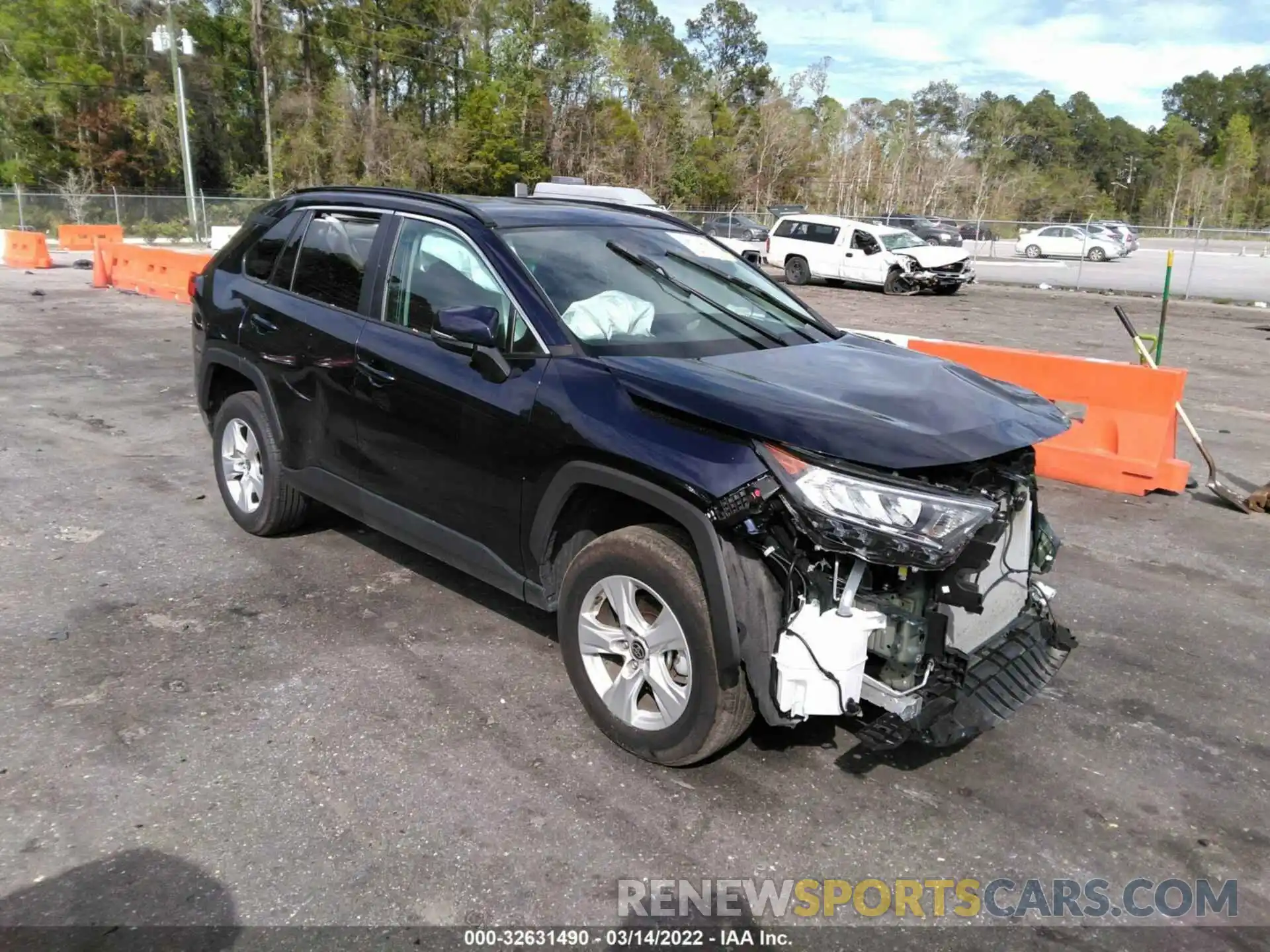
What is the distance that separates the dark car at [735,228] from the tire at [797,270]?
11452 millimetres

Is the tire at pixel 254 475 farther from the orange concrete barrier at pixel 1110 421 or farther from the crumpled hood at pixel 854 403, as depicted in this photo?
the orange concrete barrier at pixel 1110 421

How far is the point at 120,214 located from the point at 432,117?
24204 millimetres

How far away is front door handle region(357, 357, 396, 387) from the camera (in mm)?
4055

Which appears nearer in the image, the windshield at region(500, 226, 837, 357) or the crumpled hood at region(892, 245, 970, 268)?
the windshield at region(500, 226, 837, 357)

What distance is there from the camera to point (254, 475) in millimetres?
5191

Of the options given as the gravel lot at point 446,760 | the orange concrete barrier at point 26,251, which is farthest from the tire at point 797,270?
the gravel lot at point 446,760

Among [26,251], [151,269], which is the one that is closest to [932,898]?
[151,269]

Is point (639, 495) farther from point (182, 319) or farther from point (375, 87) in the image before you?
point (375, 87)

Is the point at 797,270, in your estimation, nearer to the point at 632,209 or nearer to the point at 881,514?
the point at 632,209

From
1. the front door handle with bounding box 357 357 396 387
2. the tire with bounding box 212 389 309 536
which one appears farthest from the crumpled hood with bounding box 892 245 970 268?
the front door handle with bounding box 357 357 396 387

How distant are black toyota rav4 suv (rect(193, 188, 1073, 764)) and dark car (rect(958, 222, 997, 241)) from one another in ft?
119

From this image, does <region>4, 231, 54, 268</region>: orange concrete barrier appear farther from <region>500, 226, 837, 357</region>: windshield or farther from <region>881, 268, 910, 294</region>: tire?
<region>500, 226, 837, 357</region>: windshield

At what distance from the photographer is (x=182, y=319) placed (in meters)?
13.9

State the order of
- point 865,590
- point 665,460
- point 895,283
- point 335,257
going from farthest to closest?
point 895,283, point 335,257, point 665,460, point 865,590
